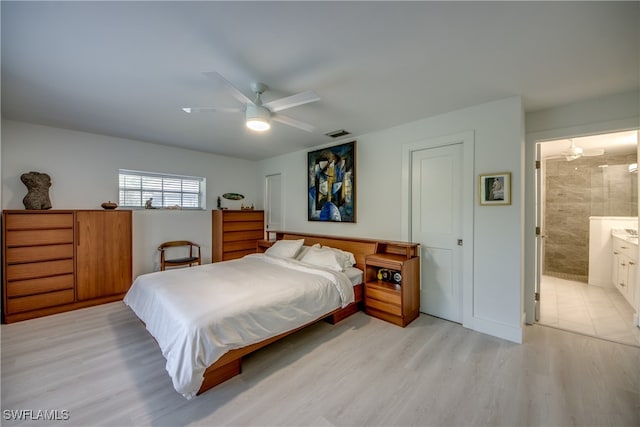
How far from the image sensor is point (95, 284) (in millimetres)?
3502

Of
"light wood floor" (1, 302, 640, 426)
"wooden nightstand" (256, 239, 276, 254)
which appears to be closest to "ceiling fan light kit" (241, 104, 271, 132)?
"light wood floor" (1, 302, 640, 426)

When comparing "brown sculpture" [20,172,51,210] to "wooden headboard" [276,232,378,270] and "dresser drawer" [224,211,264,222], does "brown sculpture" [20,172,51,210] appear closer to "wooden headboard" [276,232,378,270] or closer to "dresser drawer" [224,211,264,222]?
"dresser drawer" [224,211,264,222]

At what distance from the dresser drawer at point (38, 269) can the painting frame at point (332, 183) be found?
11.4 feet

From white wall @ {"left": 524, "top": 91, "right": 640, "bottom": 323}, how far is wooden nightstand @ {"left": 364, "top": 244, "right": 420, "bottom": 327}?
49.7 inches

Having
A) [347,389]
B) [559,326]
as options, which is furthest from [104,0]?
[559,326]

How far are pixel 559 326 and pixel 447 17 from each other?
3459mm

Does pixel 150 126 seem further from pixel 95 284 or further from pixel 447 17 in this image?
pixel 447 17

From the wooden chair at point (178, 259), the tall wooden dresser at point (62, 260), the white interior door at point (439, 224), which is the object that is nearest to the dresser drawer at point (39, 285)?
the tall wooden dresser at point (62, 260)

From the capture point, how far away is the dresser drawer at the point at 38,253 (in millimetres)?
2986

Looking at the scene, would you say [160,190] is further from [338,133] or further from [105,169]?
[338,133]

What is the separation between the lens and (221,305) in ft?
6.70

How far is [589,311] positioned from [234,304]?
4.41 metres

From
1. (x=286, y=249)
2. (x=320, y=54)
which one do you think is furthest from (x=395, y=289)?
(x=320, y=54)

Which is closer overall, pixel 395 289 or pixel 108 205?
pixel 395 289
